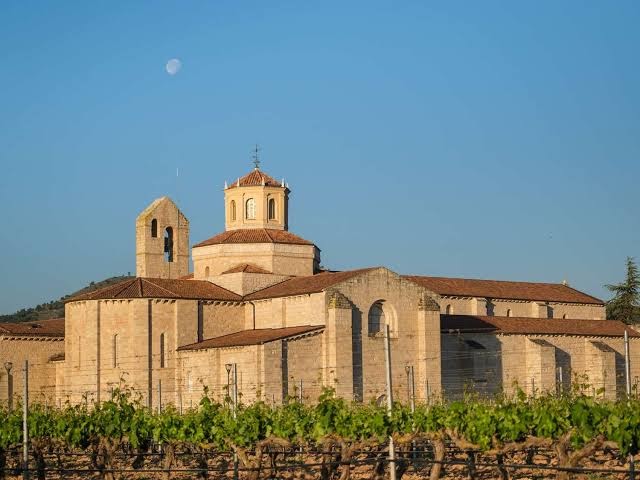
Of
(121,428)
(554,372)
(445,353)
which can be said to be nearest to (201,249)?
(445,353)

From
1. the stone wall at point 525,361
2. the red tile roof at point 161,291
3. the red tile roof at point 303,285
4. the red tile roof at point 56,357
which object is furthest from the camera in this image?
the red tile roof at point 56,357

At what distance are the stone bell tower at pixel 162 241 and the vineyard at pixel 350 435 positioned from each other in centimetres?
2568

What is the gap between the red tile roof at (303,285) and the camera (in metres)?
60.1

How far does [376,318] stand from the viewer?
6081cm

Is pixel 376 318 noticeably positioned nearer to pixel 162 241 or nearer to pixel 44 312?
pixel 162 241

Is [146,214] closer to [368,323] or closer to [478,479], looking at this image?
[368,323]

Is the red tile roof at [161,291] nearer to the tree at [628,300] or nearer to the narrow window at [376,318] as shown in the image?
the narrow window at [376,318]

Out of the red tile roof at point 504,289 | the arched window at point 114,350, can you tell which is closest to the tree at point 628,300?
the red tile roof at point 504,289

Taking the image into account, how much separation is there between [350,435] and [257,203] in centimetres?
3448

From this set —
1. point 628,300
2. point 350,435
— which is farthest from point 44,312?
point 350,435

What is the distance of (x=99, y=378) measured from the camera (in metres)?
60.2

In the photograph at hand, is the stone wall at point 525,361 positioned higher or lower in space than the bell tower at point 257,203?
lower

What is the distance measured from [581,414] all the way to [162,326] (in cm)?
3285

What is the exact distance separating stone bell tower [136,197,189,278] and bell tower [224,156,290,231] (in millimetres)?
2474
